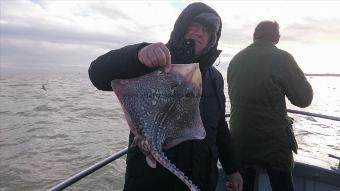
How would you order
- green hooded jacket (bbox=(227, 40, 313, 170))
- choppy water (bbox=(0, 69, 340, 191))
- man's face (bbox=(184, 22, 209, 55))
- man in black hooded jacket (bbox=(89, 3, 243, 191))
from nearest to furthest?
man in black hooded jacket (bbox=(89, 3, 243, 191)) < man's face (bbox=(184, 22, 209, 55)) < green hooded jacket (bbox=(227, 40, 313, 170)) < choppy water (bbox=(0, 69, 340, 191))

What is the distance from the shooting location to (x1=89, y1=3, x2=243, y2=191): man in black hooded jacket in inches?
88.3

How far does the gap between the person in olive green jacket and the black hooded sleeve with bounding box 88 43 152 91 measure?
2038mm

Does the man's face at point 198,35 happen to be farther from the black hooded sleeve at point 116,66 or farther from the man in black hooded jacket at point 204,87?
the black hooded sleeve at point 116,66

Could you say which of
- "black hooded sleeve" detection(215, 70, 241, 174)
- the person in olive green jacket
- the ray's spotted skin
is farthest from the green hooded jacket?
the ray's spotted skin

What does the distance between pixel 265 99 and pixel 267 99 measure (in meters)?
0.02

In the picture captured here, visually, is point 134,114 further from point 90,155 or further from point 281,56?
point 90,155

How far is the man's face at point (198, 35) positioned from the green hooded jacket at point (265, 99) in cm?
142

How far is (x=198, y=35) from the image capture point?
8.54 feet

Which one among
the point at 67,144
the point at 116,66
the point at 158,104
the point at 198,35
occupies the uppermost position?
the point at 198,35

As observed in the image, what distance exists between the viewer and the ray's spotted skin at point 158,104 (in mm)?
1951

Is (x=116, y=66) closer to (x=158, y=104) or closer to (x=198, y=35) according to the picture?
(x=158, y=104)

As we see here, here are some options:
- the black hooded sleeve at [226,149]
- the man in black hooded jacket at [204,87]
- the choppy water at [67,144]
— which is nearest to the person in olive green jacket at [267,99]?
the black hooded sleeve at [226,149]

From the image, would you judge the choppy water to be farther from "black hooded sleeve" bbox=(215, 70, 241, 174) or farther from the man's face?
the man's face

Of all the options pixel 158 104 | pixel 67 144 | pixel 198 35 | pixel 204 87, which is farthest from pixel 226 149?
pixel 67 144
